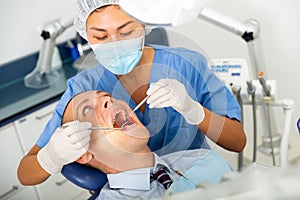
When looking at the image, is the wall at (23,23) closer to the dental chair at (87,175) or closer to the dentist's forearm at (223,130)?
the dental chair at (87,175)

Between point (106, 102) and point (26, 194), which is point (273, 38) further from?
point (26, 194)

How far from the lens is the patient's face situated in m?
1.25

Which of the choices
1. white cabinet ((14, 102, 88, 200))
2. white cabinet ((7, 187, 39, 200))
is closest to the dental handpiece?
white cabinet ((14, 102, 88, 200))

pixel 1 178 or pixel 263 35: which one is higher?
pixel 263 35

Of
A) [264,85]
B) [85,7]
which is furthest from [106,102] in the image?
[264,85]

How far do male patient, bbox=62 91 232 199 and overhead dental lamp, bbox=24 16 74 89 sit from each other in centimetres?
60

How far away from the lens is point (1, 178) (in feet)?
6.61

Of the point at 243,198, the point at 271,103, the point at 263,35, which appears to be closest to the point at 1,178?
the point at 271,103

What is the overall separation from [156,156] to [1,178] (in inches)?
38.3

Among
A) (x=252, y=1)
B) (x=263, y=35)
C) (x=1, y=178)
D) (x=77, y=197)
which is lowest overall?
(x=77, y=197)

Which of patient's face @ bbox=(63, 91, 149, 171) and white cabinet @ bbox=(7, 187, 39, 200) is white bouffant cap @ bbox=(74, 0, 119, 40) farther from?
white cabinet @ bbox=(7, 187, 39, 200)

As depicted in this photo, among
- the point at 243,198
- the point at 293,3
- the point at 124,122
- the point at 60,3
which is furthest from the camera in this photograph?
the point at 60,3

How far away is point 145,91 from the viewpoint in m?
1.30

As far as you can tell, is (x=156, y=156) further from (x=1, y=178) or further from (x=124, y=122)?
(x=1, y=178)
